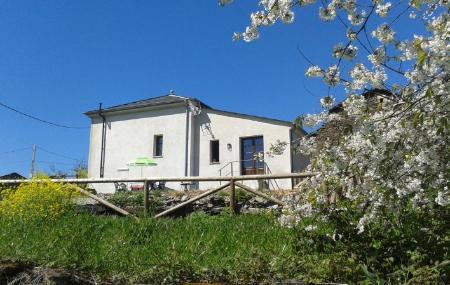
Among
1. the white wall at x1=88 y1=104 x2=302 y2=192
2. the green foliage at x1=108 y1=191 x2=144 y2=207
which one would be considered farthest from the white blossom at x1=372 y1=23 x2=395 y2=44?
the white wall at x1=88 y1=104 x2=302 y2=192

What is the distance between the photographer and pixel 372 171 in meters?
2.72

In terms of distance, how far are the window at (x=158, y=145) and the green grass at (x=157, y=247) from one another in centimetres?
1599

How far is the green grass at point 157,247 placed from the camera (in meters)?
2.99

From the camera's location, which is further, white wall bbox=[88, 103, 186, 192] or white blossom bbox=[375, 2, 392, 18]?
white wall bbox=[88, 103, 186, 192]

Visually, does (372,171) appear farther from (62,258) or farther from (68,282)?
(62,258)

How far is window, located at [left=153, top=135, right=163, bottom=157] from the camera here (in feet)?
73.1

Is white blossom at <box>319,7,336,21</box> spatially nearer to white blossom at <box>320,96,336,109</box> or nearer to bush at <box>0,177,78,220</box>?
white blossom at <box>320,96,336,109</box>

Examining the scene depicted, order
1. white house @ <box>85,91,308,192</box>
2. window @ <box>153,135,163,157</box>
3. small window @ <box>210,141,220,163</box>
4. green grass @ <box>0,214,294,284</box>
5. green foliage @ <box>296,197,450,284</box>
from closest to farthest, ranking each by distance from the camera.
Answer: green foliage @ <box>296,197,450,284</box> → green grass @ <box>0,214,294,284</box> → white house @ <box>85,91,308,192</box> → small window @ <box>210,141,220,163</box> → window @ <box>153,135,163,157</box>

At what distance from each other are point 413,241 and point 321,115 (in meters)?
1.00

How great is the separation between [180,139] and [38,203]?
49.9 feet

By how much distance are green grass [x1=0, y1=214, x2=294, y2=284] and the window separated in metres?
16.0

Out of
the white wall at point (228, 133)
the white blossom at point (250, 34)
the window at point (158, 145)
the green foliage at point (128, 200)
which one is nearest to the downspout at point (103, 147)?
the window at point (158, 145)

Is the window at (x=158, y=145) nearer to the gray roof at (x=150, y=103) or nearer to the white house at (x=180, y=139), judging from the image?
the white house at (x=180, y=139)

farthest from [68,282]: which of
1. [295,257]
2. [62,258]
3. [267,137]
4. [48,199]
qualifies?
[267,137]
